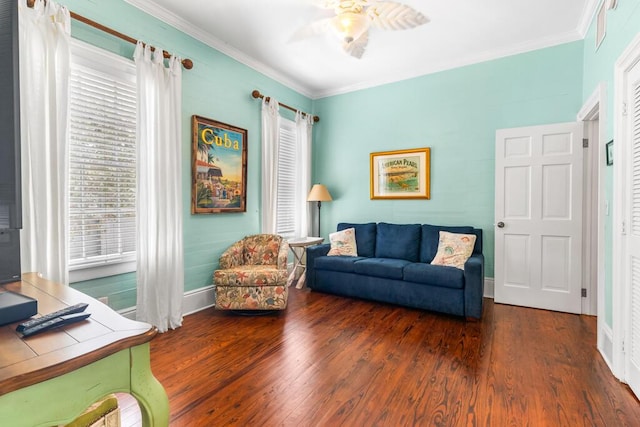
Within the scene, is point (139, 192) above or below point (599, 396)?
above

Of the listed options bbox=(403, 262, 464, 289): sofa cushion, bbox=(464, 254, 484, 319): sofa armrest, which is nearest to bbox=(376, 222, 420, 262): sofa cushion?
bbox=(403, 262, 464, 289): sofa cushion

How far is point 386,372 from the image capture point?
222cm

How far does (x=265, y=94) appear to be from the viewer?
14.3 feet

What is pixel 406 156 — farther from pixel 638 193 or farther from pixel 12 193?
pixel 12 193

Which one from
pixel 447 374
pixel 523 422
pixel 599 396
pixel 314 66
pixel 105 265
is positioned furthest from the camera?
pixel 314 66

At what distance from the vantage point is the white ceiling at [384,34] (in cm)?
298

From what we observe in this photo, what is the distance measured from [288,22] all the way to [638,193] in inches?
122

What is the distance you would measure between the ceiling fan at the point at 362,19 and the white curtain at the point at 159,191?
4.60 ft

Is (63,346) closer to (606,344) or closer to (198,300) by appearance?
(198,300)

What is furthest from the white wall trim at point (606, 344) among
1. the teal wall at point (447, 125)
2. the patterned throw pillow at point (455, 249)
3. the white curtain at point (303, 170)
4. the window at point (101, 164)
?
the window at point (101, 164)

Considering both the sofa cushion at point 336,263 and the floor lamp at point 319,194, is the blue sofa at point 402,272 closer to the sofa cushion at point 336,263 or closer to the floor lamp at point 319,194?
the sofa cushion at point 336,263

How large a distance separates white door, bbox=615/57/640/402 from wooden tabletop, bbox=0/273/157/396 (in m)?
2.63

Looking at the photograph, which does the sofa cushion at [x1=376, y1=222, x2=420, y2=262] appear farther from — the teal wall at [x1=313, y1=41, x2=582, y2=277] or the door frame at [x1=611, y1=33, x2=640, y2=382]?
the door frame at [x1=611, y1=33, x2=640, y2=382]

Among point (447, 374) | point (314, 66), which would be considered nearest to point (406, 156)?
point (314, 66)
